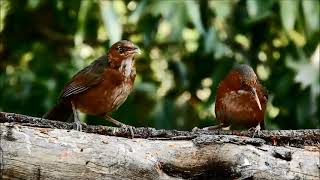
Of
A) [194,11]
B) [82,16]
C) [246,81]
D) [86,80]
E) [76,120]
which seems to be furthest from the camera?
[82,16]

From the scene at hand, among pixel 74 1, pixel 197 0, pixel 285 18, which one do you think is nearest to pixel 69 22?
pixel 74 1

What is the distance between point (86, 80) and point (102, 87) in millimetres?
113

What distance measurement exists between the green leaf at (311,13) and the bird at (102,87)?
1.80 metres

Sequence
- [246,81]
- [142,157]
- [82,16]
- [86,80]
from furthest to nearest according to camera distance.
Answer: [82,16] → [86,80] → [246,81] → [142,157]

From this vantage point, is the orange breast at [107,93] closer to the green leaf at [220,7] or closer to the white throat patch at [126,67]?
the white throat patch at [126,67]

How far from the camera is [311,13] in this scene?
6227 mm

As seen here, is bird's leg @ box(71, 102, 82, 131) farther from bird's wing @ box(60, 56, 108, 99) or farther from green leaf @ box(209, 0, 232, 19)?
green leaf @ box(209, 0, 232, 19)

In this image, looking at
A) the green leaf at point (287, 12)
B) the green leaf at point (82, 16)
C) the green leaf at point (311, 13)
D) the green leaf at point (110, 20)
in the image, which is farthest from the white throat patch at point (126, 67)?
the green leaf at point (311, 13)

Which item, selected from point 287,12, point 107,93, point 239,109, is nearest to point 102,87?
point 107,93

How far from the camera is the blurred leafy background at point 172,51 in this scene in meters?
6.25

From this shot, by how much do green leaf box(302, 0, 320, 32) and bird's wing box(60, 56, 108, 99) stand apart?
1.87m

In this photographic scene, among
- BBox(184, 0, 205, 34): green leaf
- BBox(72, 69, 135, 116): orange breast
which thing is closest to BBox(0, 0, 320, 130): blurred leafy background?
BBox(184, 0, 205, 34): green leaf

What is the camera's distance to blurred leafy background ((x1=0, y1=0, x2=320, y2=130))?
20.5 feet

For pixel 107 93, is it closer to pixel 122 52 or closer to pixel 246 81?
pixel 122 52
